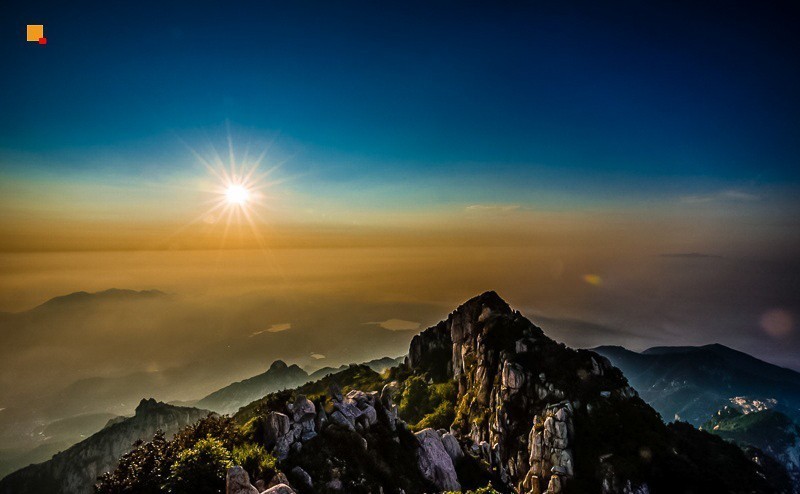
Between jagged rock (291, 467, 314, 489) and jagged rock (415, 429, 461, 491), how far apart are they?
1850 cm

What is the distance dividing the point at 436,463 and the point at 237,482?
31.3 m

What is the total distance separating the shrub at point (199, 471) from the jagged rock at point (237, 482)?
1.03m

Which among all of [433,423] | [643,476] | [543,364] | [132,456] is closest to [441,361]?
[433,423]

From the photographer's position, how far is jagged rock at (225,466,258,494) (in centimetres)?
2678

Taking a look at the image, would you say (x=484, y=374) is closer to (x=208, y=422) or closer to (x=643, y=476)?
(x=643, y=476)

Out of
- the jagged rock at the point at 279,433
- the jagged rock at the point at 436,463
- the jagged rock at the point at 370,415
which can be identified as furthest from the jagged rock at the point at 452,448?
the jagged rock at the point at 279,433

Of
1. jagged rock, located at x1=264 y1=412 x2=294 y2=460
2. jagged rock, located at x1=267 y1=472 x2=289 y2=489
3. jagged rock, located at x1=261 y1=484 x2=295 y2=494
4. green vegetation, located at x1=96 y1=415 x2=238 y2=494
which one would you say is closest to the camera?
green vegetation, located at x1=96 y1=415 x2=238 y2=494

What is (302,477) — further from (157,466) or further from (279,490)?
(157,466)

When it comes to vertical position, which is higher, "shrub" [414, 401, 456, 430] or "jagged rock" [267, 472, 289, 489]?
"jagged rock" [267, 472, 289, 489]

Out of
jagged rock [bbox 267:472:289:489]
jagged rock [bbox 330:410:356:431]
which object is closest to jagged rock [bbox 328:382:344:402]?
jagged rock [bbox 330:410:356:431]

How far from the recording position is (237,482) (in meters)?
27.1

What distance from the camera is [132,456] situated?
2986 centimetres

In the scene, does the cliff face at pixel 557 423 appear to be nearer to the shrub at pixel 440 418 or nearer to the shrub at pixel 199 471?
the shrub at pixel 440 418

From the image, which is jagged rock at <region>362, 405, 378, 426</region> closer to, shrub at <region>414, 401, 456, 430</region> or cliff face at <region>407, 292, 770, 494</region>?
cliff face at <region>407, 292, 770, 494</region>
